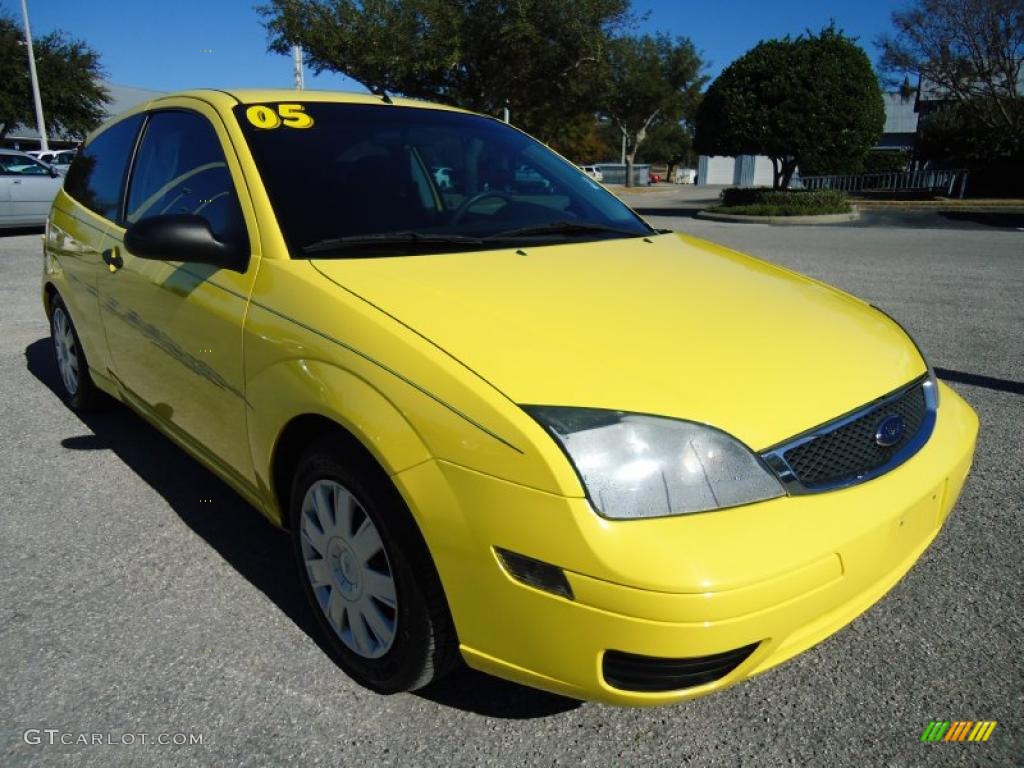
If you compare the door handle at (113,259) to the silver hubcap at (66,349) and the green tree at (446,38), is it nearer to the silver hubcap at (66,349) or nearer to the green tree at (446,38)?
the silver hubcap at (66,349)

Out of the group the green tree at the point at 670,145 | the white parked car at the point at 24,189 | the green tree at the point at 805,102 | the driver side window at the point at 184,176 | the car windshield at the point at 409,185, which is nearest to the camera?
the car windshield at the point at 409,185

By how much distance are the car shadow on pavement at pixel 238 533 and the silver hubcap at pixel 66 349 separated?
0.73ft

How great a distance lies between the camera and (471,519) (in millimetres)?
1603

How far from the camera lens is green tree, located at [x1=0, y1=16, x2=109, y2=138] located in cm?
3091

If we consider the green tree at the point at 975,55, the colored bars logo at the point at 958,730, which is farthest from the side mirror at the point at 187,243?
the green tree at the point at 975,55

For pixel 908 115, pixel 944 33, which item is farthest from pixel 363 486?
pixel 908 115

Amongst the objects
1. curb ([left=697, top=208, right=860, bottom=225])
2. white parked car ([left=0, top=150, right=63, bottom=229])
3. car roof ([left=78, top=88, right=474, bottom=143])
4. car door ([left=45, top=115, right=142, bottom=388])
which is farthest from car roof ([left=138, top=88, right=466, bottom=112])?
curb ([left=697, top=208, right=860, bottom=225])

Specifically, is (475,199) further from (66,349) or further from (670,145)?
(670,145)

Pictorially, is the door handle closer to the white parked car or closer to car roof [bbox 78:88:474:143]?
car roof [bbox 78:88:474:143]

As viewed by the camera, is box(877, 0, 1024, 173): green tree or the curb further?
box(877, 0, 1024, 173): green tree

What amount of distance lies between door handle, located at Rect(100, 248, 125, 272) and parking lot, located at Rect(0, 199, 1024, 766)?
2.52 ft

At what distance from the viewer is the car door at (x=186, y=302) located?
2.33 m

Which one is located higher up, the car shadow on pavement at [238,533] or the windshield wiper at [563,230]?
the windshield wiper at [563,230]

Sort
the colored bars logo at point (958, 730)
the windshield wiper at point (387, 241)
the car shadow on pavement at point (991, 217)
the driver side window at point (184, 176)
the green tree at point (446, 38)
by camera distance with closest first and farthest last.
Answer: the colored bars logo at point (958, 730) → the windshield wiper at point (387, 241) → the driver side window at point (184, 176) → the car shadow on pavement at point (991, 217) → the green tree at point (446, 38)
